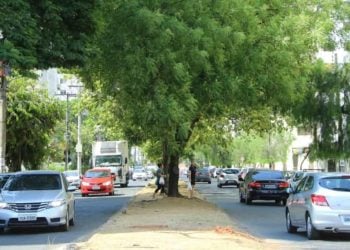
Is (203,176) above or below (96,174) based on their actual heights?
below

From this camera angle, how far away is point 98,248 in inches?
507

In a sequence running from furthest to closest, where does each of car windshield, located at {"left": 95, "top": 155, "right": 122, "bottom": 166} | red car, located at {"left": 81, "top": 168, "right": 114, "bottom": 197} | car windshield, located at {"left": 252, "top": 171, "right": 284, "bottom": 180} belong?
car windshield, located at {"left": 95, "top": 155, "right": 122, "bottom": 166}
red car, located at {"left": 81, "top": 168, "right": 114, "bottom": 197}
car windshield, located at {"left": 252, "top": 171, "right": 284, "bottom": 180}

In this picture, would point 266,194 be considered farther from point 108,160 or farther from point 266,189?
point 108,160

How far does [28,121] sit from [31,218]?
26.4m

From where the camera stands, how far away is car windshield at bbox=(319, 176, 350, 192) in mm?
15719

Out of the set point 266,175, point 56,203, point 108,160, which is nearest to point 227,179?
point 108,160

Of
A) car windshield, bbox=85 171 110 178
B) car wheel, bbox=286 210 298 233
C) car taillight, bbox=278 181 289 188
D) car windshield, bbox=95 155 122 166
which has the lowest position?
car wheel, bbox=286 210 298 233

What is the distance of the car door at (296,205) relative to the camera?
55.0 feet

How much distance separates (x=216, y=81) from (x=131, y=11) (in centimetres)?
376

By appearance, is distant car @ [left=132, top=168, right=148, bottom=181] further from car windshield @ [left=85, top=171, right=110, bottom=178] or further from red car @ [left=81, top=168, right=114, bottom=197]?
red car @ [left=81, top=168, right=114, bottom=197]

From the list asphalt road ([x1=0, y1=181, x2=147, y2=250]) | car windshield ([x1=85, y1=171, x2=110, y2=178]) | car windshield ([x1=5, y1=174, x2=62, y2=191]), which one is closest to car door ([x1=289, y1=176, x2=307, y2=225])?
asphalt road ([x1=0, y1=181, x2=147, y2=250])

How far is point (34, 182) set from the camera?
63.0ft

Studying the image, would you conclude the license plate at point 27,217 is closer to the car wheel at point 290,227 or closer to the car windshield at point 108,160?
the car wheel at point 290,227

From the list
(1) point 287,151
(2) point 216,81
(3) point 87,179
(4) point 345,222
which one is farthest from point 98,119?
(1) point 287,151
